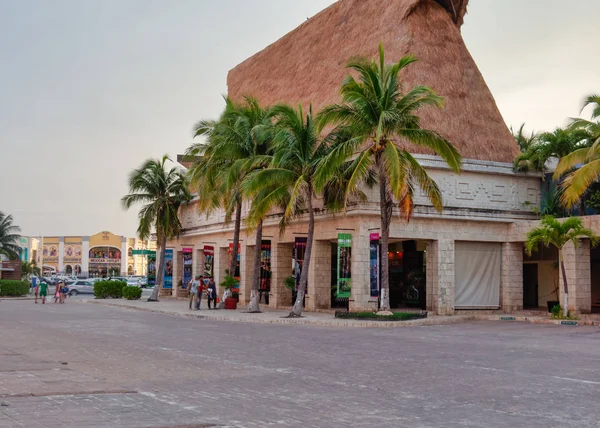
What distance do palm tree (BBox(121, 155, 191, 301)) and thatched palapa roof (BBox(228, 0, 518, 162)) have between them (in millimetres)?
9897

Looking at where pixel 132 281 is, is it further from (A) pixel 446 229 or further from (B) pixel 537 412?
(B) pixel 537 412

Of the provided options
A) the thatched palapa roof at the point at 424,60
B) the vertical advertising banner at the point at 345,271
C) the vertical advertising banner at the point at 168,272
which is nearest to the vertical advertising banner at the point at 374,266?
the vertical advertising banner at the point at 345,271

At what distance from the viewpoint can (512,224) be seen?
31.7 metres

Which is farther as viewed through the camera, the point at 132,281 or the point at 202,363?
the point at 132,281

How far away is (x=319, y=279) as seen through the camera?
31.8 metres

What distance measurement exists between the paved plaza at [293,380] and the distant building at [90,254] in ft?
355

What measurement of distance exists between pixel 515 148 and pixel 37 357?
2638 cm

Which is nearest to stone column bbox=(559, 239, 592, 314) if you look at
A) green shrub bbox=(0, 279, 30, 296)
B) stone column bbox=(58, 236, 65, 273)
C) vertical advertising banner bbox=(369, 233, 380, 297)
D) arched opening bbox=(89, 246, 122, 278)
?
vertical advertising banner bbox=(369, 233, 380, 297)

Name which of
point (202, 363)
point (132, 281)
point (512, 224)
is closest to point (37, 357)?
point (202, 363)

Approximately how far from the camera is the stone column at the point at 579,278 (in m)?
27.6

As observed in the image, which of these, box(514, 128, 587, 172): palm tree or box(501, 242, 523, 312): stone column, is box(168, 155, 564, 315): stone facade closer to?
box(501, 242, 523, 312): stone column

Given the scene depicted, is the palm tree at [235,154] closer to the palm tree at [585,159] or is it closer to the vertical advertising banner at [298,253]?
the vertical advertising banner at [298,253]

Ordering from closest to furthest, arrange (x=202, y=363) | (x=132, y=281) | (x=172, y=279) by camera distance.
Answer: (x=202, y=363), (x=172, y=279), (x=132, y=281)

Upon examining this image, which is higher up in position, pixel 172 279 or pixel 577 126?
pixel 577 126
